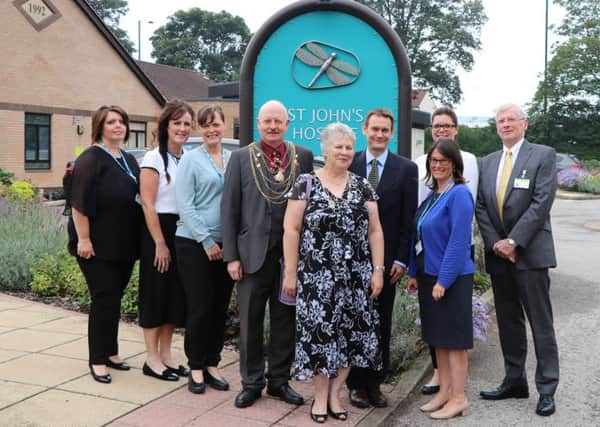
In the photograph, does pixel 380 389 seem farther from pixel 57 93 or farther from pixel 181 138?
pixel 57 93

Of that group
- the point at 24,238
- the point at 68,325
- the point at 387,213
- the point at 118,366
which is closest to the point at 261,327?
the point at 387,213

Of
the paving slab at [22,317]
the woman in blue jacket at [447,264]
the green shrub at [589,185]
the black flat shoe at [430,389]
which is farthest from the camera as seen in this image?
the green shrub at [589,185]

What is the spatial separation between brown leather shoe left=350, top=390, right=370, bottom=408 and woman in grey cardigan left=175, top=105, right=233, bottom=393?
87 centimetres

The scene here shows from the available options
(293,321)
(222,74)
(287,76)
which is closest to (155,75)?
(222,74)

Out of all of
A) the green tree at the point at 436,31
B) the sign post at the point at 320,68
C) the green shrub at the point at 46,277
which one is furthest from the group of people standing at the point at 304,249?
the green tree at the point at 436,31

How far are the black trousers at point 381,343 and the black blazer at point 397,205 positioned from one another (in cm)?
16

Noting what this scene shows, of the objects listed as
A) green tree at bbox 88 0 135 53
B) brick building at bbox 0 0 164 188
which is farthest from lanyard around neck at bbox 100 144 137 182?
green tree at bbox 88 0 135 53

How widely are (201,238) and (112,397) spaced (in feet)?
3.92

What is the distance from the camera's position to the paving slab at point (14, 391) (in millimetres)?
4329

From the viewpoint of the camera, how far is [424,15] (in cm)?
5231

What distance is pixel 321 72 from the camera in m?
6.75

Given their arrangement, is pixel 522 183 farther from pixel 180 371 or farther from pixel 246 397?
pixel 180 371

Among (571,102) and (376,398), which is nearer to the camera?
(376,398)

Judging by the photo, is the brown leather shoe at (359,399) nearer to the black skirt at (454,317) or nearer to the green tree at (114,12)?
the black skirt at (454,317)
